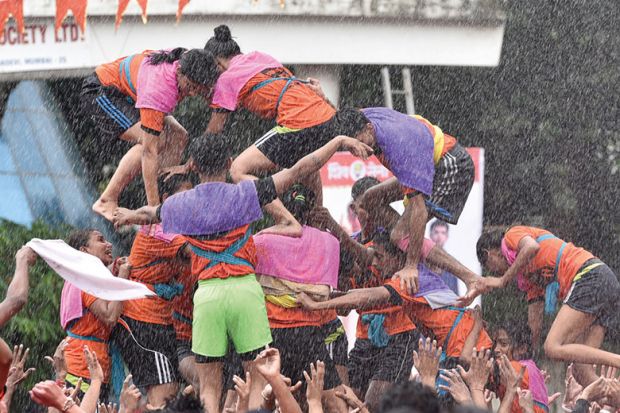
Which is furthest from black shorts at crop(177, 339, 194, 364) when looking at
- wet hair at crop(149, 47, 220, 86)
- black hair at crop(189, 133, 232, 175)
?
wet hair at crop(149, 47, 220, 86)

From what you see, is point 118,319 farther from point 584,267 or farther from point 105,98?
point 584,267

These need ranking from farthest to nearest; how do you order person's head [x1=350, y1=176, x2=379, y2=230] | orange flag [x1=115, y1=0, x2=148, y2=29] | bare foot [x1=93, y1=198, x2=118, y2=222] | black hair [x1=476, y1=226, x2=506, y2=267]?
orange flag [x1=115, y1=0, x2=148, y2=29]
person's head [x1=350, y1=176, x2=379, y2=230]
black hair [x1=476, y1=226, x2=506, y2=267]
bare foot [x1=93, y1=198, x2=118, y2=222]

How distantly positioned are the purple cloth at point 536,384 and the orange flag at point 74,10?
20.4ft

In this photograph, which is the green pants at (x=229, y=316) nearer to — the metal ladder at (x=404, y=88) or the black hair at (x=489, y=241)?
the black hair at (x=489, y=241)

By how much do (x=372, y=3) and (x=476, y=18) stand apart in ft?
3.38

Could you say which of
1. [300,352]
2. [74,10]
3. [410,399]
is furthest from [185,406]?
[74,10]

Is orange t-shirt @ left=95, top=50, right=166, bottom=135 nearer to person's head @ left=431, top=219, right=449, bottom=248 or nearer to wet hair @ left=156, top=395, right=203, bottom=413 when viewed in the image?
wet hair @ left=156, top=395, right=203, bottom=413

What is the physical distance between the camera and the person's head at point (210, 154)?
26.2ft

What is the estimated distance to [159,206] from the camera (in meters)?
8.22

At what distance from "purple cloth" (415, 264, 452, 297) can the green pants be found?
1.13m

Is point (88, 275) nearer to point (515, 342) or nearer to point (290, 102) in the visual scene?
point (290, 102)

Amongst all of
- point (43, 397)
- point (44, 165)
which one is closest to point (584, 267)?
point (43, 397)

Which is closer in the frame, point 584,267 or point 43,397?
point 43,397

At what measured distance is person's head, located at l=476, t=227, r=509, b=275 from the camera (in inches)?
362
